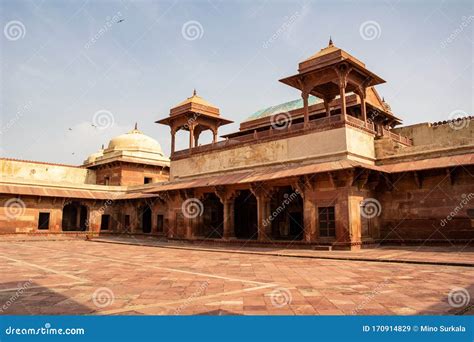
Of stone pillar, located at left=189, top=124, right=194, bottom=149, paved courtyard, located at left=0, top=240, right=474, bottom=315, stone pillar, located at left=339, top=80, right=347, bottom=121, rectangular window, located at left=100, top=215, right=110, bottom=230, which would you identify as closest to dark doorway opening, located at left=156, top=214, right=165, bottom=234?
stone pillar, located at left=189, top=124, right=194, bottom=149

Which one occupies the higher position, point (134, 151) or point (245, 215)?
point (134, 151)

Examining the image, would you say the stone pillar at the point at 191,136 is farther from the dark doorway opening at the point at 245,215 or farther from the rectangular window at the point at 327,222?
the rectangular window at the point at 327,222

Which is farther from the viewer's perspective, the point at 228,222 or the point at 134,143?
the point at 134,143

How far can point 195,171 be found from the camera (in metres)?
21.7

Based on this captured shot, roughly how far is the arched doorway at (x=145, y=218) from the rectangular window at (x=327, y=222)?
16.2m

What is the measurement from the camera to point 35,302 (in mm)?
5379

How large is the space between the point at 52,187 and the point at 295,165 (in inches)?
754

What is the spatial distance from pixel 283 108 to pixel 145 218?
43.4 ft

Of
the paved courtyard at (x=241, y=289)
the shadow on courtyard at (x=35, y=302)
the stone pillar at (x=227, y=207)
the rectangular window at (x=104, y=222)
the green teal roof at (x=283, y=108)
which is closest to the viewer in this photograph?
the shadow on courtyard at (x=35, y=302)

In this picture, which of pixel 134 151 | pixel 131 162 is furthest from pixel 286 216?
pixel 134 151

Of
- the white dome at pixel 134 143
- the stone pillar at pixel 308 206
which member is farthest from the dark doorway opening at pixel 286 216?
the white dome at pixel 134 143

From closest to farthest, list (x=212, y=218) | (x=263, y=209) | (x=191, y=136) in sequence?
(x=263, y=209) → (x=212, y=218) → (x=191, y=136)

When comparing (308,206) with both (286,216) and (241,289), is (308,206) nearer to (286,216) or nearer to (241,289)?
(286,216)

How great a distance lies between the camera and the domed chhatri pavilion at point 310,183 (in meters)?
13.9
